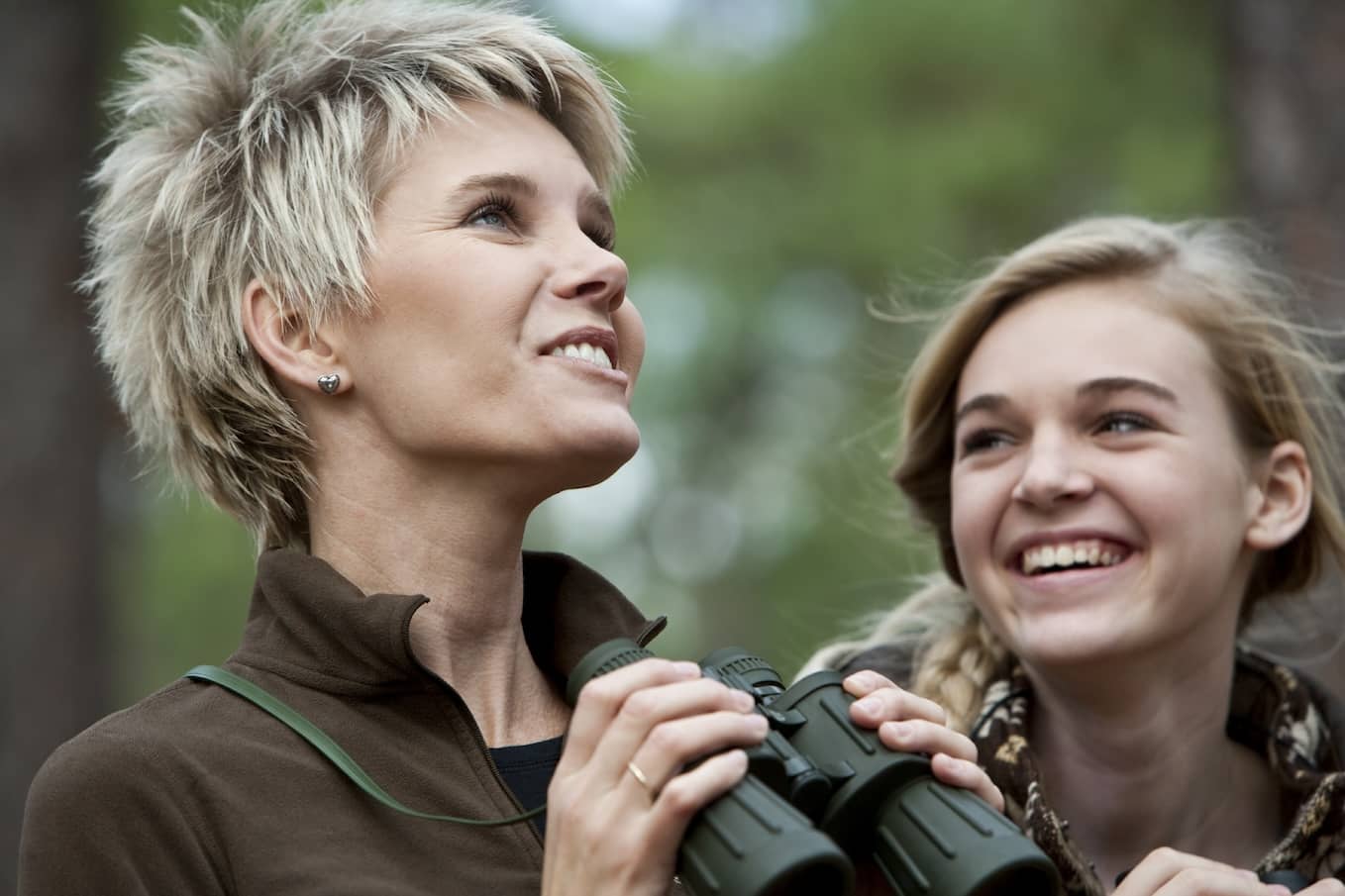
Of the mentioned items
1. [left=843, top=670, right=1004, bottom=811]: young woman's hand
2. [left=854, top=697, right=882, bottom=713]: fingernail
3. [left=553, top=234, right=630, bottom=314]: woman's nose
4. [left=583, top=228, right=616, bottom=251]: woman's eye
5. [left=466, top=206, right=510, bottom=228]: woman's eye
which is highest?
[left=466, top=206, right=510, bottom=228]: woman's eye

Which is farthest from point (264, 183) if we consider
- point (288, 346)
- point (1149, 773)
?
point (1149, 773)

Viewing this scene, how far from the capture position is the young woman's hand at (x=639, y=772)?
6.25ft

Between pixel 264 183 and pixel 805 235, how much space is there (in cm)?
812

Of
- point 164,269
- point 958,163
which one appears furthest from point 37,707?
point 958,163

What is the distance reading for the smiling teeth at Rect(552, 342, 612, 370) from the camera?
248cm

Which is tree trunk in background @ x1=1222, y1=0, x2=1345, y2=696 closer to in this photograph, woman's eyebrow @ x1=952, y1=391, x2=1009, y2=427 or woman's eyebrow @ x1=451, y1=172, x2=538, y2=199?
woman's eyebrow @ x1=952, y1=391, x2=1009, y2=427

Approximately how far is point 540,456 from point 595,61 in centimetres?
94

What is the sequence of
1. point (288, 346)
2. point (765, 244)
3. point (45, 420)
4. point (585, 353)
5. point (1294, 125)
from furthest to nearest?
point (765, 244) → point (45, 420) → point (1294, 125) → point (288, 346) → point (585, 353)

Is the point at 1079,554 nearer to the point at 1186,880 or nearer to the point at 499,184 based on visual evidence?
the point at 1186,880

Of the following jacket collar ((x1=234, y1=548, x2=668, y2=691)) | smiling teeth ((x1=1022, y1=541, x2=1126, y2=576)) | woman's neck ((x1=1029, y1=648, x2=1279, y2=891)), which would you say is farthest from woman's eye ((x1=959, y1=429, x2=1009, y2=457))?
jacket collar ((x1=234, y1=548, x2=668, y2=691))

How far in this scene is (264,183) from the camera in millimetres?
2656

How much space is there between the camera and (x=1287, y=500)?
11.6ft

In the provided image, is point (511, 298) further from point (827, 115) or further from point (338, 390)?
point (827, 115)

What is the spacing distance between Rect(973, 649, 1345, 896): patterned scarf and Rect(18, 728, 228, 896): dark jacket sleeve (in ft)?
5.21
